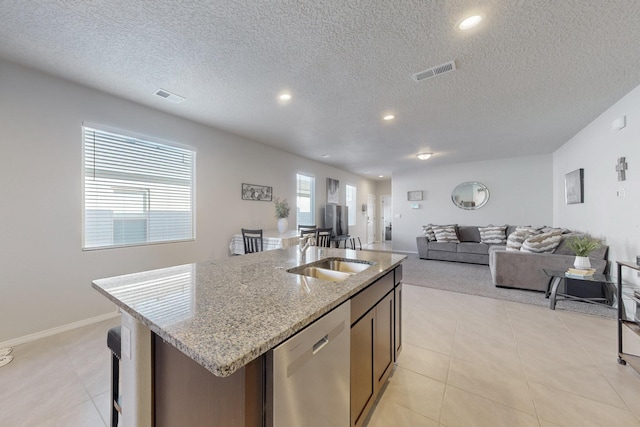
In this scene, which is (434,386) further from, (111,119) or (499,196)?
(499,196)

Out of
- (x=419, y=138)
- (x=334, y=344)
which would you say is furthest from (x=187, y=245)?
(x=419, y=138)

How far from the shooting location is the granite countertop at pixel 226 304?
682 mm

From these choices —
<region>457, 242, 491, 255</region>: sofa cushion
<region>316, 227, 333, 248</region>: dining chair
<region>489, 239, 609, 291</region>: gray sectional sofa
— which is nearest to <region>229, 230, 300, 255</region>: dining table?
<region>316, 227, 333, 248</region>: dining chair

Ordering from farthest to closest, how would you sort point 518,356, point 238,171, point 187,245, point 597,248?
point 238,171, point 187,245, point 597,248, point 518,356

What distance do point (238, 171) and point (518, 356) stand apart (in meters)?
4.32

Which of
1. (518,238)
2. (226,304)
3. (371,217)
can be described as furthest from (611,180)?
(371,217)

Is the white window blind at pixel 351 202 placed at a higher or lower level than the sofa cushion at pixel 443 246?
higher

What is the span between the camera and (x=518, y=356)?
6.72 ft

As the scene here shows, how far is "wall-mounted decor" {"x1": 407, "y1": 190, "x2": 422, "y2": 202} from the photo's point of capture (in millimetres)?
7255

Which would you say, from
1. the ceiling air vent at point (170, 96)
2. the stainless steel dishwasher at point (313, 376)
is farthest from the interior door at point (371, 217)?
the stainless steel dishwasher at point (313, 376)

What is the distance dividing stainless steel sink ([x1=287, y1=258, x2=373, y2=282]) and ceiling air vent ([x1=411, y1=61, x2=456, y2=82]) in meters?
1.93

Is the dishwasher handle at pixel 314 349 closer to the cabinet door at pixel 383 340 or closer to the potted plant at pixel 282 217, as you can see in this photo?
the cabinet door at pixel 383 340

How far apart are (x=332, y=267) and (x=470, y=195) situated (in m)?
6.11

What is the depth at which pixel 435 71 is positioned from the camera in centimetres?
237
